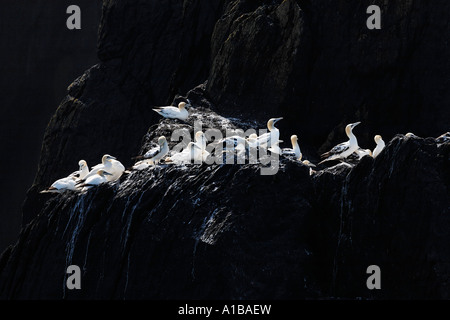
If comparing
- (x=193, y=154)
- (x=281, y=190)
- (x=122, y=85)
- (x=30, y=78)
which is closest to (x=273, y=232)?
(x=281, y=190)

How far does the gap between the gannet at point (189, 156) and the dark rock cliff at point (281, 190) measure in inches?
18.3

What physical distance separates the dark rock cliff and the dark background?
15.4 metres

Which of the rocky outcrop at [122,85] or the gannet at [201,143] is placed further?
the rocky outcrop at [122,85]

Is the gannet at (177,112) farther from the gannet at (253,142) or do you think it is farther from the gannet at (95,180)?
the gannet at (95,180)

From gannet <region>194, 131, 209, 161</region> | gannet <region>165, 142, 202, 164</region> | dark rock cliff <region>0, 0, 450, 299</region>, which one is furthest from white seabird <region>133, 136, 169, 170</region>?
dark rock cliff <region>0, 0, 450, 299</region>

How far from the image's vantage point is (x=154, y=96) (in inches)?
1476

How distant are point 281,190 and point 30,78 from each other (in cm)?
3146

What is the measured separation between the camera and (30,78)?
52312 millimetres

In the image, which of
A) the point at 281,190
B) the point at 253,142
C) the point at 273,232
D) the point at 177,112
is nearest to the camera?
the point at 273,232

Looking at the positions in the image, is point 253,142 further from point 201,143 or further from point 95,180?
point 95,180

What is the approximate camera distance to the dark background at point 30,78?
5128 centimetres

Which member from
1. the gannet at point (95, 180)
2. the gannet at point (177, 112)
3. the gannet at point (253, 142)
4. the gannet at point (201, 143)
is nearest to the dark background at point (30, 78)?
the gannet at point (177, 112)

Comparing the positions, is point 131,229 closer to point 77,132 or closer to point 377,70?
point 377,70

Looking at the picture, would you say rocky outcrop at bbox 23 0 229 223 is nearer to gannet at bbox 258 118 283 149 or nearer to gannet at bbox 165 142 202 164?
gannet at bbox 258 118 283 149
